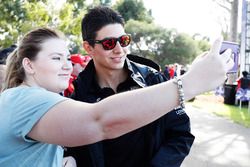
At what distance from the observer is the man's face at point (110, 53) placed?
91.5 inches

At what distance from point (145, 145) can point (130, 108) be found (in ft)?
3.41

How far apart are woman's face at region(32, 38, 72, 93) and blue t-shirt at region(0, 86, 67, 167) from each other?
0.10 m

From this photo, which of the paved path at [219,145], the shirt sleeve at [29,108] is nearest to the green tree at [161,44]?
the paved path at [219,145]

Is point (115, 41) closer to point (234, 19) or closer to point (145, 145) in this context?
point (145, 145)

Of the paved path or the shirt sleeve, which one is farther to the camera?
the paved path

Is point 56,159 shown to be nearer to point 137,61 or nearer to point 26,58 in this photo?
point 26,58

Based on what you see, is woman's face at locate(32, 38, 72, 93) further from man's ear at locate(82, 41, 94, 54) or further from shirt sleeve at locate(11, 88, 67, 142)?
man's ear at locate(82, 41, 94, 54)

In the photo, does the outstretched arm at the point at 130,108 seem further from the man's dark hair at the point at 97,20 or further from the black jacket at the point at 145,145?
the man's dark hair at the point at 97,20

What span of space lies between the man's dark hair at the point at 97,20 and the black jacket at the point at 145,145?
410 mm

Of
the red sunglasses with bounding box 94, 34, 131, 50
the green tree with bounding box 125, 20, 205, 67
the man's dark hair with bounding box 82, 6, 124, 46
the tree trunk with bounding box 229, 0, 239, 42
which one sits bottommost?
the green tree with bounding box 125, 20, 205, 67

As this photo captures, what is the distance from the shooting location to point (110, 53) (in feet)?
7.72

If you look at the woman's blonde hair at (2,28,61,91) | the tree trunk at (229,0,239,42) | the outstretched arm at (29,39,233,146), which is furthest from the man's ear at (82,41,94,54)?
the tree trunk at (229,0,239,42)

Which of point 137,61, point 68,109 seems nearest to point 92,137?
point 68,109

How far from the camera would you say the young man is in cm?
210
